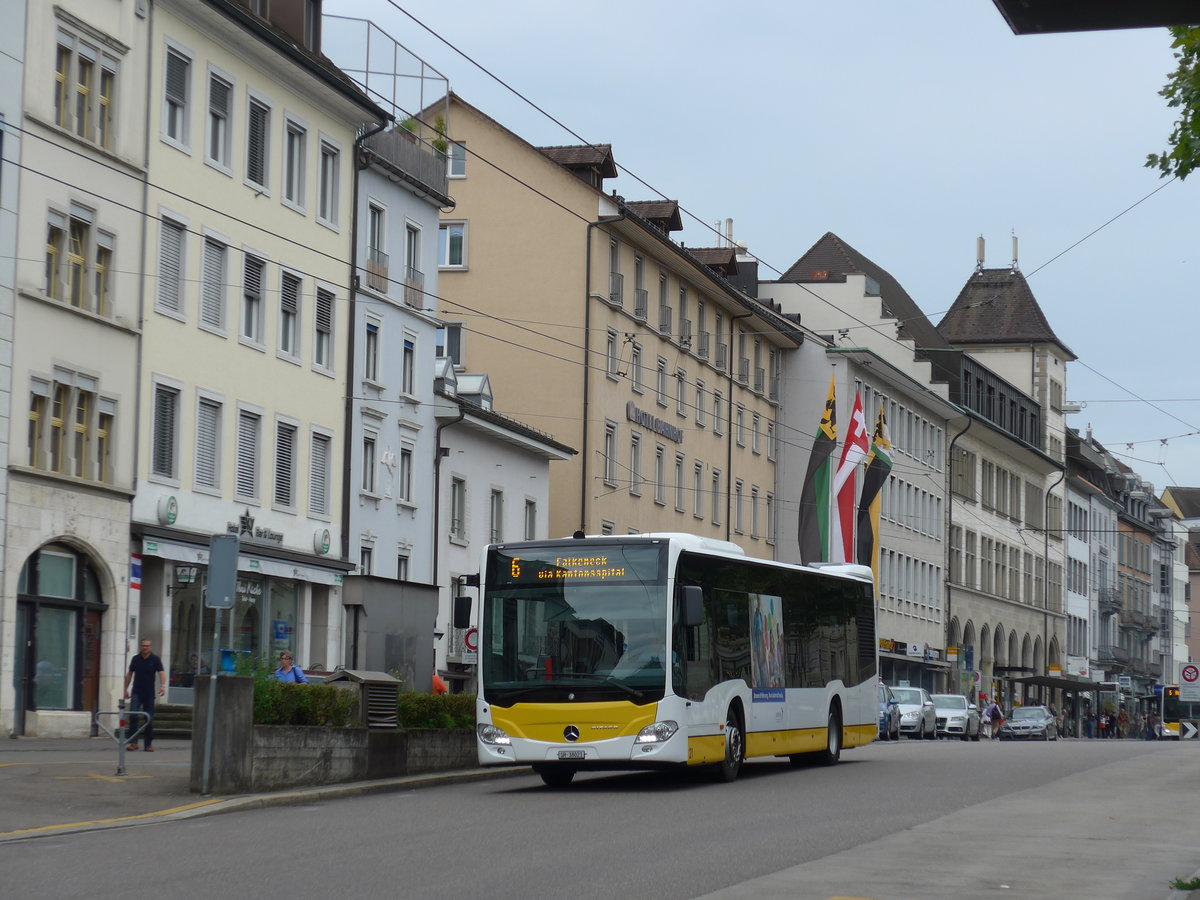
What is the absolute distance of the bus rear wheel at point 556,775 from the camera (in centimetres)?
2441

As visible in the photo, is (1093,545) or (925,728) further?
(1093,545)

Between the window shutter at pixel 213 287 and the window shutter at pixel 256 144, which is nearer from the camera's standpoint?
the window shutter at pixel 213 287

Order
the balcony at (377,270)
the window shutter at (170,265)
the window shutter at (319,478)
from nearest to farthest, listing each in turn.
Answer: the window shutter at (170,265)
the window shutter at (319,478)
the balcony at (377,270)

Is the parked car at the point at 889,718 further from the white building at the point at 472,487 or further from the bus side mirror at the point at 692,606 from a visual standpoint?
the bus side mirror at the point at 692,606

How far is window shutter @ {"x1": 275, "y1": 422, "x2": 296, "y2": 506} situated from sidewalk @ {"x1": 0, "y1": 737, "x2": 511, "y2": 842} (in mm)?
13230

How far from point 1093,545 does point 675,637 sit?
9841cm

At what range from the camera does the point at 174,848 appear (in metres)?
15.3

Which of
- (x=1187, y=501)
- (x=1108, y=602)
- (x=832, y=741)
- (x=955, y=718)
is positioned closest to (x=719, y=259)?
(x=955, y=718)

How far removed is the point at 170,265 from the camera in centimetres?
3594

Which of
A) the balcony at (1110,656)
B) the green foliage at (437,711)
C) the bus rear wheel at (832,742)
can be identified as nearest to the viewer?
the green foliage at (437,711)

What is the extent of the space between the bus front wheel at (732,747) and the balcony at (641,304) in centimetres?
3490

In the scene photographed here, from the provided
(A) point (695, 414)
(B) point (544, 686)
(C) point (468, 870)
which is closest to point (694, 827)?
(C) point (468, 870)

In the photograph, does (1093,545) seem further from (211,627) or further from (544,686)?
(544,686)

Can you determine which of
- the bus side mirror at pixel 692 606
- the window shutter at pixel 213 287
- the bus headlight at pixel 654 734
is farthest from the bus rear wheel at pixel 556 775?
the window shutter at pixel 213 287
